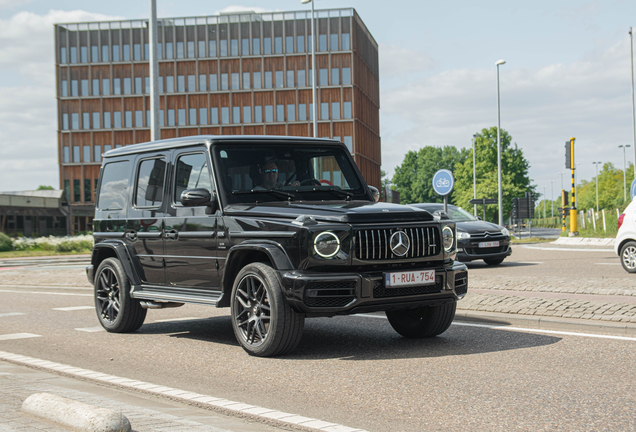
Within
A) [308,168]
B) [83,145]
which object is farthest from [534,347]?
[83,145]

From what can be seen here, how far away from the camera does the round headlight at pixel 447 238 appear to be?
680cm

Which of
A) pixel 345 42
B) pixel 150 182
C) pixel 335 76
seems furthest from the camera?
pixel 335 76

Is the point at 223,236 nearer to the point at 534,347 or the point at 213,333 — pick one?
the point at 213,333

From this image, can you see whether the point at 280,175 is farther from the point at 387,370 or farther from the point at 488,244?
the point at 488,244

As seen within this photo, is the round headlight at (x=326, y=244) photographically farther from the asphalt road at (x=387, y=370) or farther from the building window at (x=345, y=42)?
the building window at (x=345, y=42)

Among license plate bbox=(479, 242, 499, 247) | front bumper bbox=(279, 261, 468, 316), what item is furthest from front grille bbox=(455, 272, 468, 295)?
license plate bbox=(479, 242, 499, 247)

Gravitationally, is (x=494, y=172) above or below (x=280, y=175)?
above

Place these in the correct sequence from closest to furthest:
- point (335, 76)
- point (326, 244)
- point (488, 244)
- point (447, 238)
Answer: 1. point (326, 244)
2. point (447, 238)
3. point (488, 244)
4. point (335, 76)

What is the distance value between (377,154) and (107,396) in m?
82.1

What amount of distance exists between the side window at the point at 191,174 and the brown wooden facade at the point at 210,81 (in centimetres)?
6541

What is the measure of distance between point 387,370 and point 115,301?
4.02 m

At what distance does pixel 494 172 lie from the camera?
79688 millimetres

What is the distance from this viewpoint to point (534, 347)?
22.1 feet

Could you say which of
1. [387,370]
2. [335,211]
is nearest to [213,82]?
[335,211]
